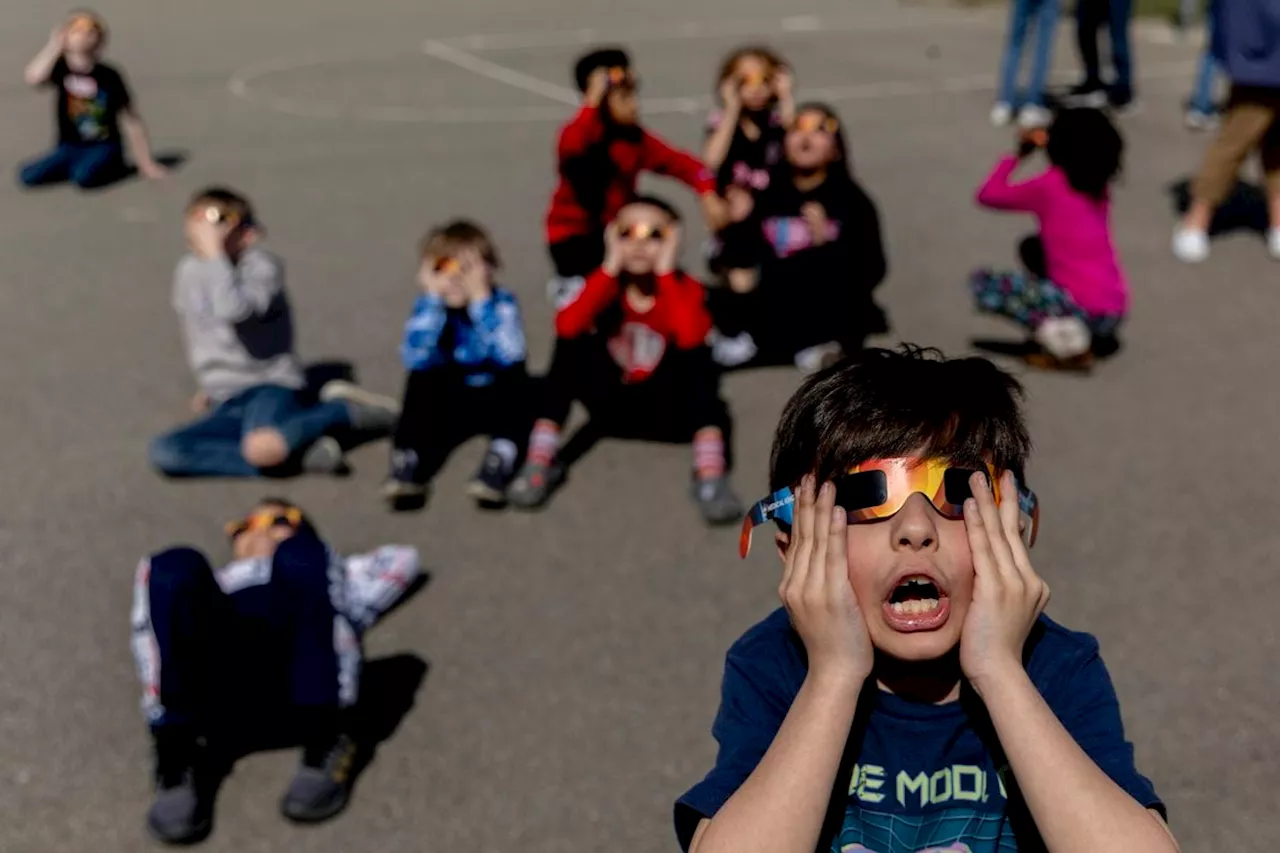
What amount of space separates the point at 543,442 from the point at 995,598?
384 centimetres

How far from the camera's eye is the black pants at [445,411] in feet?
18.7

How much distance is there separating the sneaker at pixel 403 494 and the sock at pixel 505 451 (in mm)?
311

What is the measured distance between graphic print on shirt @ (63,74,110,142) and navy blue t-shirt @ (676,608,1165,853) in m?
9.37

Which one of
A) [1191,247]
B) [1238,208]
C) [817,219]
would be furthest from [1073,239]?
[1238,208]

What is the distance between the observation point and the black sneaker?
3.81m

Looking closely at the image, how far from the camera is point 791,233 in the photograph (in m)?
7.02

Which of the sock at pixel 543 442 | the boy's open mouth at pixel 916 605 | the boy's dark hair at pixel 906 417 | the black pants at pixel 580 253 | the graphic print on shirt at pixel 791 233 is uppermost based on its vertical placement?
the boy's dark hair at pixel 906 417

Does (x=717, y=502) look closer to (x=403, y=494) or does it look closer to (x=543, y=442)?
(x=543, y=442)

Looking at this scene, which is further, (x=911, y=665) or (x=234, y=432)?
(x=234, y=432)

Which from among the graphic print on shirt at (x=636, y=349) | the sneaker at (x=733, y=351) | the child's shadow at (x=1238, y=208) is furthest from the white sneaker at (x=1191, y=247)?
the graphic print on shirt at (x=636, y=349)

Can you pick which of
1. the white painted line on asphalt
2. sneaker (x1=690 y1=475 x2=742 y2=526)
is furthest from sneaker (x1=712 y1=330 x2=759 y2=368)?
the white painted line on asphalt

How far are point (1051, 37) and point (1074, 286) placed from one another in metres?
4.90

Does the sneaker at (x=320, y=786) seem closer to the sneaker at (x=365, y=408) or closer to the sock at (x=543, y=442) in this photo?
the sock at (x=543, y=442)

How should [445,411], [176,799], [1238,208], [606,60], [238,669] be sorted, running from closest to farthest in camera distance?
[176,799], [238,669], [445,411], [606,60], [1238,208]
